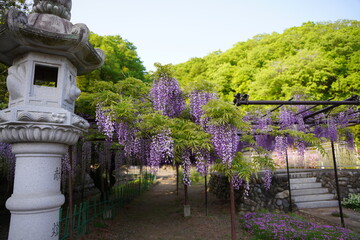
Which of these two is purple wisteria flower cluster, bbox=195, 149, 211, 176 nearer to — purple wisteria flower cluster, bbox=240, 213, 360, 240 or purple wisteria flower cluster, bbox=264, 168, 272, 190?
purple wisteria flower cluster, bbox=240, 213, 360, 240

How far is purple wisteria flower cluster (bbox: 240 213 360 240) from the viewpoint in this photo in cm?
536

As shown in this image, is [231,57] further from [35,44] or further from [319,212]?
[35,44]

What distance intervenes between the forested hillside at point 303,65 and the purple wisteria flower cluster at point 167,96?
806 cm

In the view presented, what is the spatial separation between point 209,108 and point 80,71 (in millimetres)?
2819

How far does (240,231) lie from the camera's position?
6559 mm

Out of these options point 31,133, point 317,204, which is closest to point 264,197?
point 317,204

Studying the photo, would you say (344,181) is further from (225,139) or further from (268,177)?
(225,139)

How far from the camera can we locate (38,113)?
330 cm

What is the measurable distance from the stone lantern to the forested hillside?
11552 millimetres

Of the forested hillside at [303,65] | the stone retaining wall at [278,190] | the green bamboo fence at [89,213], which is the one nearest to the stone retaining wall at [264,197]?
the stone retaining wall at [278,190]

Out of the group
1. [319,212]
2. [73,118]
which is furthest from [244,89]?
[73,118]

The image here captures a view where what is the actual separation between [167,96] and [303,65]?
15.4 metres

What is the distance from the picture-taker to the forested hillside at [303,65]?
16.8 m

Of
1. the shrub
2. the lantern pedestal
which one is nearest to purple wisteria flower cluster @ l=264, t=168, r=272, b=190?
the shrub
